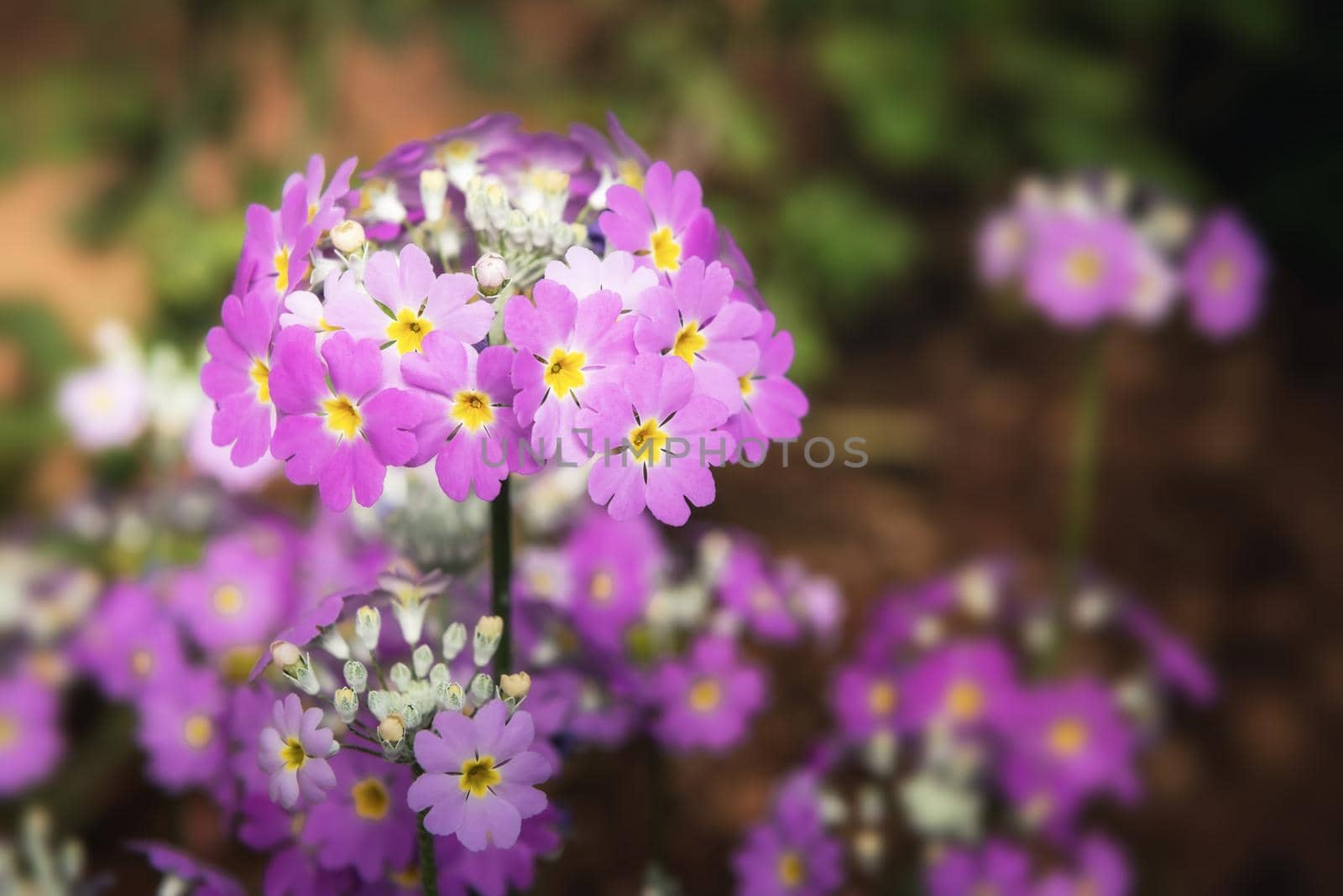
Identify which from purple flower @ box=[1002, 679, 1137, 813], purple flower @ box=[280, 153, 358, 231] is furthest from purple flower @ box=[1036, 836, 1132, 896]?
purple flower @ box=[280, 153, 358, 231]

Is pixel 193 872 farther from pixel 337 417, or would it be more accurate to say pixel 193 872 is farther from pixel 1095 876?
pixel 1095 876

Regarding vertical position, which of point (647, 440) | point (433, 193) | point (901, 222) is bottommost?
point (647, 440)

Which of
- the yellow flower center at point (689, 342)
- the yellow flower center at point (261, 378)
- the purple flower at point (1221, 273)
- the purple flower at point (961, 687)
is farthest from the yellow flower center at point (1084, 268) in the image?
the yellow flower center at point (261, 378)

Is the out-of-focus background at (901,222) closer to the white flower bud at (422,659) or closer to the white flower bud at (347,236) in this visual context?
the white flower bud at (422,659)

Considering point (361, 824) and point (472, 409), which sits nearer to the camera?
point (472, 409)

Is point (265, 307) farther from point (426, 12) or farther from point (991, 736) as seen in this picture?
point (426, 12)

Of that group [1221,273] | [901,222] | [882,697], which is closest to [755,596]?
[882,697]

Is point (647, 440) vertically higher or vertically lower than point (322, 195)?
lower

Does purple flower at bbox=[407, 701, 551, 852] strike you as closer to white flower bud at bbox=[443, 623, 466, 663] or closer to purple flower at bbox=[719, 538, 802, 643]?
white flower bud at bbox=[443, 623, 466, 663]
